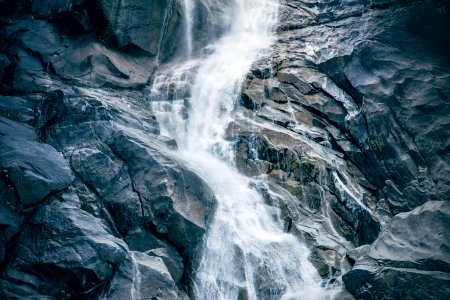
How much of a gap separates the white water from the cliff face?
407mm

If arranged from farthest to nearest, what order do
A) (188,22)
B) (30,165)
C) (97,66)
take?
(188,22) → (97,66) → (30,165)

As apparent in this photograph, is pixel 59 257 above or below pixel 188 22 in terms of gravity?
below

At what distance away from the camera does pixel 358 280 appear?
9383 millimetres

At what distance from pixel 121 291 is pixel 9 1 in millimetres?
13272

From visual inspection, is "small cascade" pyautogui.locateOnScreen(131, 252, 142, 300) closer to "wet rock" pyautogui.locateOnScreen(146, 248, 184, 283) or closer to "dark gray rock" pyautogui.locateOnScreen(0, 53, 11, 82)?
"wet rock" pyautogui.locateOnScreen(146, 248, 184, 283)

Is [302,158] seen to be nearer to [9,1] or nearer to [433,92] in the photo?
[433,92]

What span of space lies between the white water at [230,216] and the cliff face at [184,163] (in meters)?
0.41

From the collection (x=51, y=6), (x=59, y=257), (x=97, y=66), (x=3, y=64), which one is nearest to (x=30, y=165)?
(x=59, y=257)

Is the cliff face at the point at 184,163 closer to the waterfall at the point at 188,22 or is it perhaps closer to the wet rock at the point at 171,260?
the wet rock at the point at 171,260

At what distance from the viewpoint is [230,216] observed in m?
10.8

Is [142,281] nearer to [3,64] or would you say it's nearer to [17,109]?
[17,109]

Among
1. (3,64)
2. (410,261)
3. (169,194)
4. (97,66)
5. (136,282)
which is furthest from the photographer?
(97,66)

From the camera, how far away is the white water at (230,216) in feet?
31.2

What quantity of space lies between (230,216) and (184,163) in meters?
2.09
